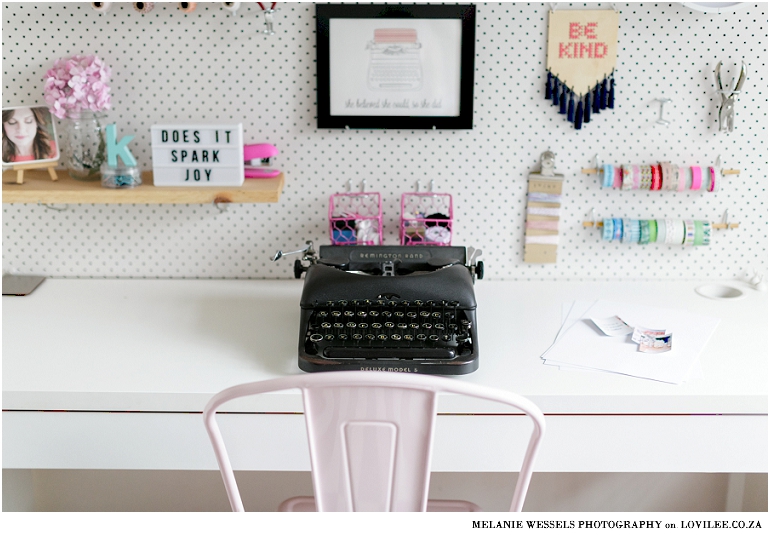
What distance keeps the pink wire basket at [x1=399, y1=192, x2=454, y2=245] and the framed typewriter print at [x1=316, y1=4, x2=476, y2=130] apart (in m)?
0.17

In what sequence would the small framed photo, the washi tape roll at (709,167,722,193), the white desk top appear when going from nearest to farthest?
the white desk top, the small framed photo, the washi tape roll at (709,167,722,193)

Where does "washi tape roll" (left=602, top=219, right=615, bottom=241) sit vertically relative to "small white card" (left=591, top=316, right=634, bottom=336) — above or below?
above

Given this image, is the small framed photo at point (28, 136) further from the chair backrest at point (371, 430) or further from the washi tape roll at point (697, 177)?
the washi tape roll at point (697, 177)

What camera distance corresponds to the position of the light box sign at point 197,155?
157cm

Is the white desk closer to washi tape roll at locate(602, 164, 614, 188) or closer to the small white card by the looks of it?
the small white card

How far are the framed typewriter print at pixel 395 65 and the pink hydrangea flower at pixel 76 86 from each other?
46 centimetres

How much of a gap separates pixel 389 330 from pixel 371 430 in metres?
0.39

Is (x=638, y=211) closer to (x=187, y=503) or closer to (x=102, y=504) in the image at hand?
(x=187, y=503)

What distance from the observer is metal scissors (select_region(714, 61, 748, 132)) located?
164 centimetres

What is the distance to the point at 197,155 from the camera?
158 cm

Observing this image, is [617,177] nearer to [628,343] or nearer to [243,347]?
[628,343]

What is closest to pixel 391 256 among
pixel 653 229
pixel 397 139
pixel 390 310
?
pixel 390 310

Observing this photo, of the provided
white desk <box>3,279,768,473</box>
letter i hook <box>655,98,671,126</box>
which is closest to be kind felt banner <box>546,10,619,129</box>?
letter i hook <box>655,98,671,126</box>
